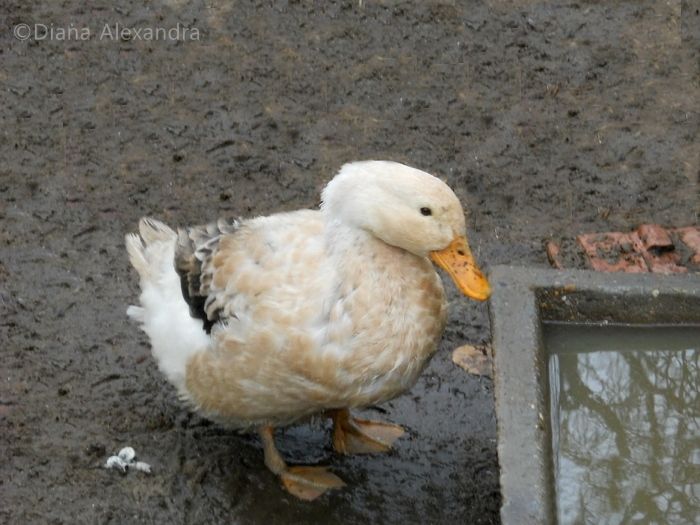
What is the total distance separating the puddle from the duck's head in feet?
1.76

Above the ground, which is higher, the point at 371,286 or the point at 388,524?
the point at 371,286

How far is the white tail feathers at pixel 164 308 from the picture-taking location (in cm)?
449

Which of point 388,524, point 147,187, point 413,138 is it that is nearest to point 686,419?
point 388,524

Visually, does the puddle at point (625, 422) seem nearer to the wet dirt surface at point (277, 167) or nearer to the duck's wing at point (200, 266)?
the wet dirt surface at point (277, 167)

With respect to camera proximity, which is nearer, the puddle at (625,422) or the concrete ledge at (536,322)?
the concrete ledge at (536,322)

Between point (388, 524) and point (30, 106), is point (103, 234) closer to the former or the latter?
point (30, 106)

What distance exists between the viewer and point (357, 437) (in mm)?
4883

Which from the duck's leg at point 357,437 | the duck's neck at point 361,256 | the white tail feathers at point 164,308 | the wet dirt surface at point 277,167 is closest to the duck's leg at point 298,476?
the wet dirt surface at point 277,167

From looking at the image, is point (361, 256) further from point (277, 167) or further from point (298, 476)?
point (277, 167)

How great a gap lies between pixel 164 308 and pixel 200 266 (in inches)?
12.0

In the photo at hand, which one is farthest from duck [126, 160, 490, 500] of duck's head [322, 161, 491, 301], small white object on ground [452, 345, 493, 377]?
small white object on ground [452, 345, 493, 377]

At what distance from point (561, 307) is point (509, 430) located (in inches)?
33.2

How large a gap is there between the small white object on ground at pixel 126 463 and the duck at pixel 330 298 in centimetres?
47

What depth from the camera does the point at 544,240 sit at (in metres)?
5.89
